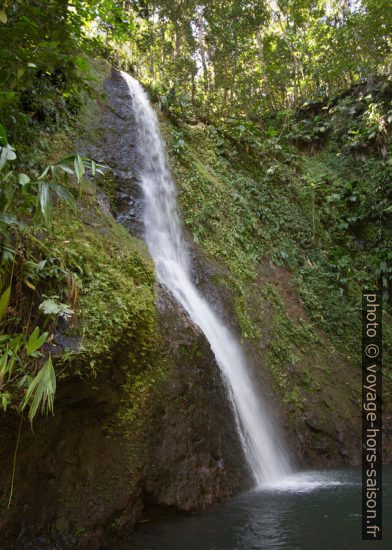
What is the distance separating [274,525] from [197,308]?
3283mm

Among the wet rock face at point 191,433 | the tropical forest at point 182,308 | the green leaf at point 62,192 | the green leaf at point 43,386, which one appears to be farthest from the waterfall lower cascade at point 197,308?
the green leaf at point 43,386

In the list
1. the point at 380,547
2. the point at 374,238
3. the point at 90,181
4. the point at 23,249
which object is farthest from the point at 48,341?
the point at 374,238

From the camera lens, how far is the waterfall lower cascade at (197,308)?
5925 mm

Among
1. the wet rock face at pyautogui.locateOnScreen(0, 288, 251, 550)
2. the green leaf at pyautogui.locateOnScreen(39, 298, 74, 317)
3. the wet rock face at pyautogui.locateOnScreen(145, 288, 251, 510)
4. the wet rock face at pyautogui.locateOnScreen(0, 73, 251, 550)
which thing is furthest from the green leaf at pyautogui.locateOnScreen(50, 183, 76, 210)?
the wet rock face at pyautogui.locateOnScreen(145, 288, 251, 510)

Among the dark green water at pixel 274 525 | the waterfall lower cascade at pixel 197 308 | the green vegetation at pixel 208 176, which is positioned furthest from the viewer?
the waterfall lower cascade at pixel 197 308

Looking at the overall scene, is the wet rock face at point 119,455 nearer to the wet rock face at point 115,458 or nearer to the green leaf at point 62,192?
the wet rock face at point 115,458

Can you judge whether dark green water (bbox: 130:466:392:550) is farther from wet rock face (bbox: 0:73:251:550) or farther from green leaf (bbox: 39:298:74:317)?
green leaf (bbox: 39:298:74:317)

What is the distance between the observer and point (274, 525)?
4121 millimetres

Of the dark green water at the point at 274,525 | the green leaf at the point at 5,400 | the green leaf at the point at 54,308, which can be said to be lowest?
the dark green water at the point at 274,525

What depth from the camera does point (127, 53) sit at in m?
18.0

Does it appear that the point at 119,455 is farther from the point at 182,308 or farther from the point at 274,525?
the point at 182,308

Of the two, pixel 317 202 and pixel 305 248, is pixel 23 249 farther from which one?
pixel 317 202

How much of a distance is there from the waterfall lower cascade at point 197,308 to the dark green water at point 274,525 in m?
0.79

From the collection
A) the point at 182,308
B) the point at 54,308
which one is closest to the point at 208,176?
the point at 182,308
